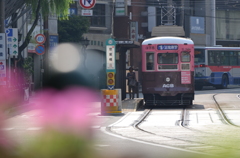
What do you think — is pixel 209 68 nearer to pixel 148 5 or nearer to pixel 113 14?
pixel 113 14

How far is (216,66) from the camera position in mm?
40750

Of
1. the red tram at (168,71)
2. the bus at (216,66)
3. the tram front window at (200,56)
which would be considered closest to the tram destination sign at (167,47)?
the red tram at (168,71)

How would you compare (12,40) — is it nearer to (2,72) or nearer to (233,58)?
(2,72)

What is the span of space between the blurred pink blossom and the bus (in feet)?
28.0

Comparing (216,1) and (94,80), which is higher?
(216,1)

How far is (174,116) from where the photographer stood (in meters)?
18.7

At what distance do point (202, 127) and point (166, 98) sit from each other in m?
9.57

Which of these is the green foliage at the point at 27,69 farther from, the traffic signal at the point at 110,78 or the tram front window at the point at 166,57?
the traffic signal at the point at 110,78

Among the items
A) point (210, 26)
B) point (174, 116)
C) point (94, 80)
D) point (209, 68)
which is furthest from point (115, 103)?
point (210, 26)

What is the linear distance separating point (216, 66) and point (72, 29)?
1199cm

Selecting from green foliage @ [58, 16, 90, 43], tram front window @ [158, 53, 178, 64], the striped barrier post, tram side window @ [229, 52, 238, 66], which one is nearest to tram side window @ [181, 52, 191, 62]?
tram front window @ [158, 53, 178, 64]

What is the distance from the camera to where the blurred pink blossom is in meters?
15.1

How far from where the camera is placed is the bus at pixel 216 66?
40.3 m

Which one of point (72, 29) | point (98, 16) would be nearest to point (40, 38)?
point (72, 29)
